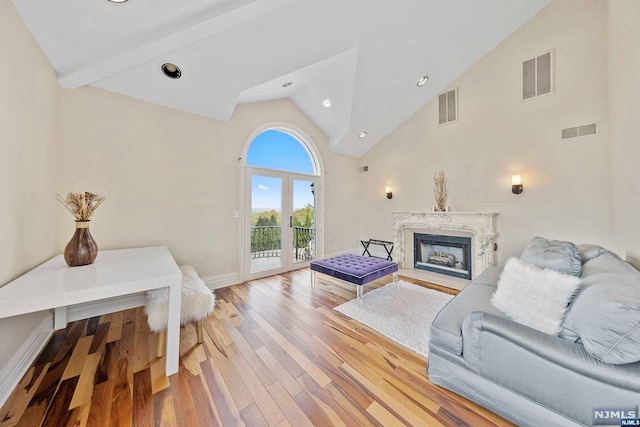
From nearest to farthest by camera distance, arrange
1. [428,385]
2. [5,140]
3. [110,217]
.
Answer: [5,140]
[428,385]
[110,217]

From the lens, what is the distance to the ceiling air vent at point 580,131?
9.84ft

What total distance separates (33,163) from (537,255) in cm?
446

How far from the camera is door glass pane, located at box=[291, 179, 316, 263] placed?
4652 millimetres

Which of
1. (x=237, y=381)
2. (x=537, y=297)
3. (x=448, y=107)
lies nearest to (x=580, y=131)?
(x=448, y=107)

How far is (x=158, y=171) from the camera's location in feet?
9.96

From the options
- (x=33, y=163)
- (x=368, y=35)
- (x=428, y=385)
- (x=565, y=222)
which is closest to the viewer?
(x=428, y=385)

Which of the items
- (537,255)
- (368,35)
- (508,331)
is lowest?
(508,331)

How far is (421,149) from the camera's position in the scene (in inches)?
185

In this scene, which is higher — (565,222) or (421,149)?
(421,149)

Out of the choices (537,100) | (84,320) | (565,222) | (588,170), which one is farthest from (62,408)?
(537,100)

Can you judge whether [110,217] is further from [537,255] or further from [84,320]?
[537,255]

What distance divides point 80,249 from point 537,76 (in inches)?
238

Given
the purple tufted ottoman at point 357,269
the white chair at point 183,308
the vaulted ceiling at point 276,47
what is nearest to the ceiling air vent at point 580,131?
the vaulted ceiling at point 276,47

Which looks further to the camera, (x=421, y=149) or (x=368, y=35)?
(x=421, y=149)
